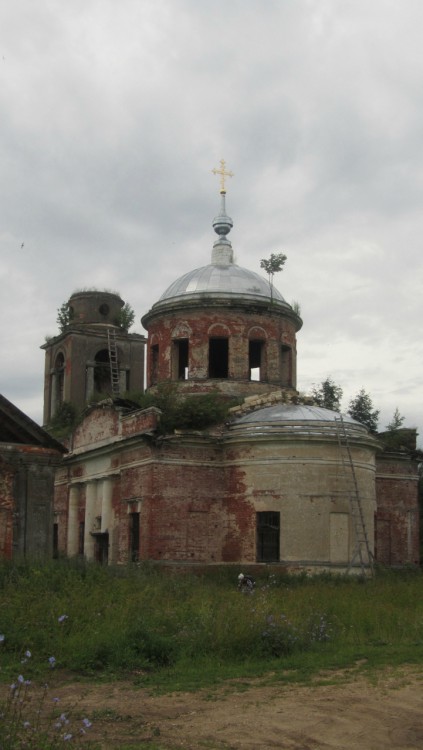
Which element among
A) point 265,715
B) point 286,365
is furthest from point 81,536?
point 265,715

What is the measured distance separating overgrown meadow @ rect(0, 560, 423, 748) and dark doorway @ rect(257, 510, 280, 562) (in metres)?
7.89

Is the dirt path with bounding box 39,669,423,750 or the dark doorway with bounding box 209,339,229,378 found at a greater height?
the dark doorway with bounding box 209,339,229,378

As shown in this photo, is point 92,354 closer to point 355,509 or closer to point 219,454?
point 219,454

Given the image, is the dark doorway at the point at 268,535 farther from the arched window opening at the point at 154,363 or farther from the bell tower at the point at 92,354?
the bell tower at the point at 92,354

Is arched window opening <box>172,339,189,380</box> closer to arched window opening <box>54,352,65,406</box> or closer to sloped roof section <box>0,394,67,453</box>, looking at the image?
arched window opening <box>54,352,65,406</box>

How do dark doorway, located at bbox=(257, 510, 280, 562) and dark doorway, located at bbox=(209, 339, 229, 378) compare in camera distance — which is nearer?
dark doorway, located at bbox=(257, 510, 280, 562)

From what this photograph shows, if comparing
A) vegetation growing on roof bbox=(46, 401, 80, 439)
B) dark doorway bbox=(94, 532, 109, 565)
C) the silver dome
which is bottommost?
dark doorway bbox=(94, 532, 109, 565)

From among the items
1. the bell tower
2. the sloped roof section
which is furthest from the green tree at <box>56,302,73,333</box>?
the sloped roof section

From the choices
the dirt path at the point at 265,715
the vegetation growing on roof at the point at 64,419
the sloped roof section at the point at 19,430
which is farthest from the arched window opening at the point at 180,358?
the dirt path at the point at 265,715

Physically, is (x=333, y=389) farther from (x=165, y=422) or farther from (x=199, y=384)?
(x=165, y=422)

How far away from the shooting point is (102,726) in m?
7.18

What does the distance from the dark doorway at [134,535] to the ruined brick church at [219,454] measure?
0.12 feet

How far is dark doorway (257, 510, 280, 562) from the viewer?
2205cm

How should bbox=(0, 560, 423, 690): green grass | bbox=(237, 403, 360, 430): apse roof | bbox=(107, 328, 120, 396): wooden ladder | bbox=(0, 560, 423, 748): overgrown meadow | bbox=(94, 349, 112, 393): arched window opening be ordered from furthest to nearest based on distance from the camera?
bbox=(94, 349, 112, 393): arched window opening
bbox=(107, 328, 120, 396): wooden ladder
bbox=(237, 403, 360, 430): apse roof
bbox=(0, 560, 423, 690): green grass
bbox=(0, 560, 423, 748): overgrown meadow
